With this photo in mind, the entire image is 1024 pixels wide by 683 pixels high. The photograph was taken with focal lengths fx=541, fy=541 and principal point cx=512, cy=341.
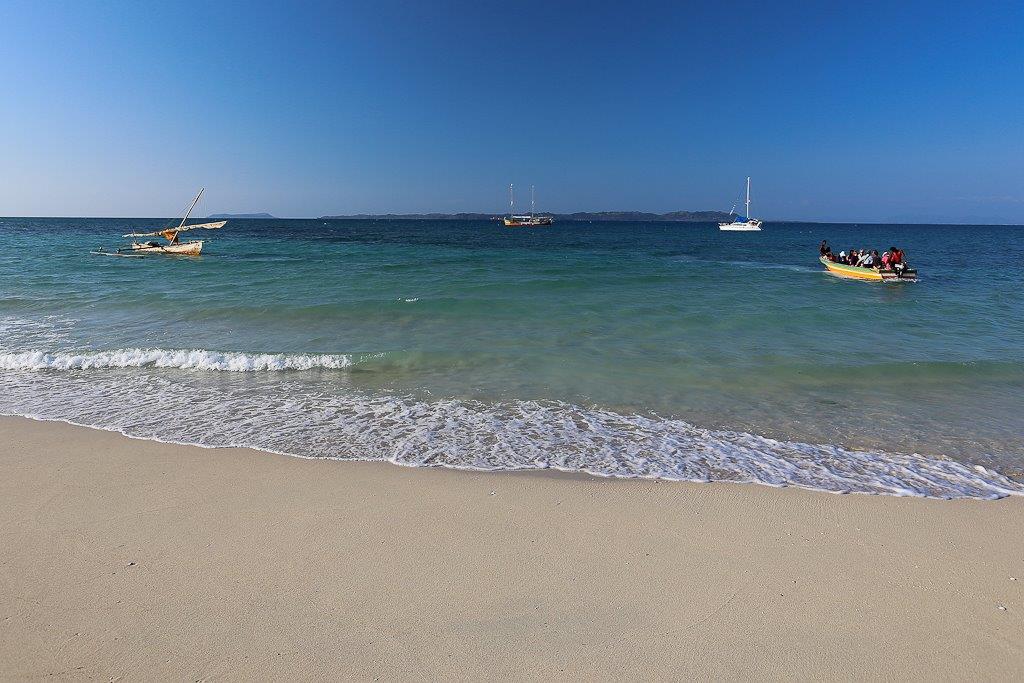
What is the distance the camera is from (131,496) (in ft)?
15.6

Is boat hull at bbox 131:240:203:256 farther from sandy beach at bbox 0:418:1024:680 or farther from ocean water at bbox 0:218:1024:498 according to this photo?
sandy beach at bbox 0:418:1024:680

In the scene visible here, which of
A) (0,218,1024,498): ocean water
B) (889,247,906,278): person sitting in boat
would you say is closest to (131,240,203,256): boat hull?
(0,218,1024,498): ocean water

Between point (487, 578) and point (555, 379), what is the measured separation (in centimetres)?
553

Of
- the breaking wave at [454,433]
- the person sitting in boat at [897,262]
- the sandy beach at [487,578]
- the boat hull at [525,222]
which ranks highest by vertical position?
the boat hull at [525,222]

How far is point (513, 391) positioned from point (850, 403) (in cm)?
501

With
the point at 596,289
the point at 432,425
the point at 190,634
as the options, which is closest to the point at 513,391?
the point at 432,425

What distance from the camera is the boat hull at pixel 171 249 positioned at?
114 feet

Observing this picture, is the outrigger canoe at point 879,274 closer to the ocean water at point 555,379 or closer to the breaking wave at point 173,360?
the ocean water at point 555,379

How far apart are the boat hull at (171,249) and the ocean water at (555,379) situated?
17690mm

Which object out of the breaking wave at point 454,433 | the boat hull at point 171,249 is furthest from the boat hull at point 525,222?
the breaking wave at point 454,433

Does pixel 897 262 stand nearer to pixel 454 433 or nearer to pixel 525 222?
pixel 454 433

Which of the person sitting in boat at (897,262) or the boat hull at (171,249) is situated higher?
the boat hull at (171,249)

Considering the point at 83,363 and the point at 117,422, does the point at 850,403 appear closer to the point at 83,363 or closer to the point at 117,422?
the point at 117,422

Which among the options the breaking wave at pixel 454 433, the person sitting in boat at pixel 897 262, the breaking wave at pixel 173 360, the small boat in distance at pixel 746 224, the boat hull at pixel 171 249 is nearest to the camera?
the breaking wave at pixel 454 433
